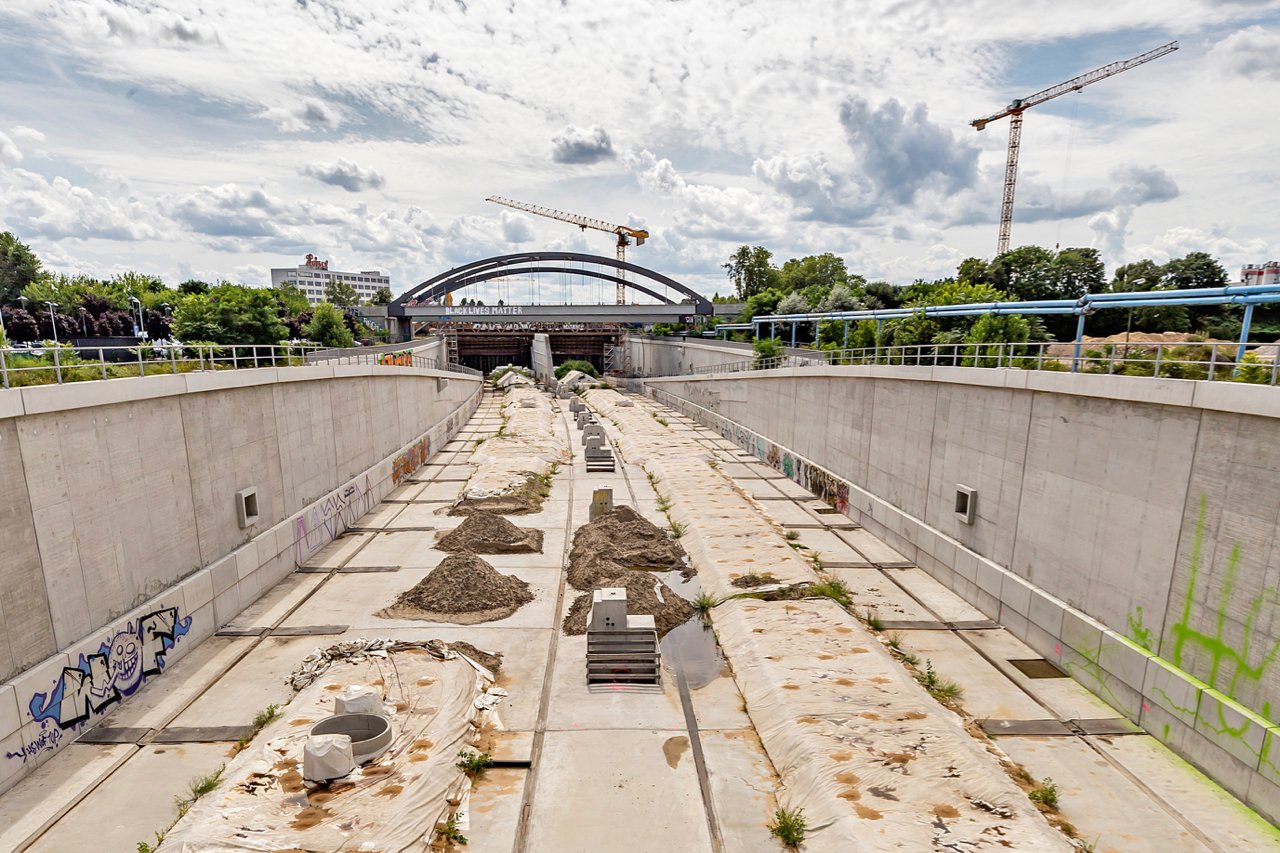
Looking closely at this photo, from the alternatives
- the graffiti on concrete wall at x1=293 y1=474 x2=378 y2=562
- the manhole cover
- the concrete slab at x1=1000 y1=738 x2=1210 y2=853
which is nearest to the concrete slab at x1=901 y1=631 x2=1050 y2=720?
the manhole cover

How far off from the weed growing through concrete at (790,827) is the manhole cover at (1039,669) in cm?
846

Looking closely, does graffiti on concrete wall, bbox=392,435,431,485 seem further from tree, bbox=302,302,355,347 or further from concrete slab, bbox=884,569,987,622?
tree, bbox=302,302,355,347

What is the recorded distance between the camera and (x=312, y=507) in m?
23.8

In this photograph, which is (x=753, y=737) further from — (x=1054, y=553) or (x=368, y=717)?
(x=1054, y=553)

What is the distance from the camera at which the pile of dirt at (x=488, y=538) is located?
23547 millimetres

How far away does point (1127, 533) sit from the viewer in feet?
45.6

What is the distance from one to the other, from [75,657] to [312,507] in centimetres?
1147

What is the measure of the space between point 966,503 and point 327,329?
6885cm

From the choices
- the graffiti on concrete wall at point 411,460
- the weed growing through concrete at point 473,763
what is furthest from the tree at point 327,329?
the weed growing through concrete at point 473,763

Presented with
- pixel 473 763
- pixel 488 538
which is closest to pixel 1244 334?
pixel 473 763

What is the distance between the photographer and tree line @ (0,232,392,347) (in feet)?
190

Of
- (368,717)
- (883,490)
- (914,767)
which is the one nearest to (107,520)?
(368,717)

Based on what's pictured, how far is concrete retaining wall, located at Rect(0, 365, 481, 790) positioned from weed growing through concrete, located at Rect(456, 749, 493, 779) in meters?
7.90

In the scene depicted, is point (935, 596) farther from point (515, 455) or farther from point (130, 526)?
point (515, 455)
